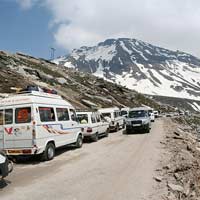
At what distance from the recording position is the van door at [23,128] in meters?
13.8

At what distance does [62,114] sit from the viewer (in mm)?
16766

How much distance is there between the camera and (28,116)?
13.9 m

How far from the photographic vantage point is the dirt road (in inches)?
356

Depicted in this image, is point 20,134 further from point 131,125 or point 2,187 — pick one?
point 131,125

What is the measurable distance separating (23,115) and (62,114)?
3022mm

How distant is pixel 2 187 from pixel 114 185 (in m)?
3.16

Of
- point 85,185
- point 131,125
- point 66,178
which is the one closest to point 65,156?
point 66,178

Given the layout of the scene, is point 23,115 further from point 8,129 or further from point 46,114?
point 46,114

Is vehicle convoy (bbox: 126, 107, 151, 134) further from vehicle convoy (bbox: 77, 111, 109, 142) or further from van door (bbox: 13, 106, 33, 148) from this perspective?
van door (bbox: 13, 106, 33, 148)

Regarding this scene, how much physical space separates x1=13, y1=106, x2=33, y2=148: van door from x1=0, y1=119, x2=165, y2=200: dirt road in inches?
35.2

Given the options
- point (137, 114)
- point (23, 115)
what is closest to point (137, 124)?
point (137, 114)

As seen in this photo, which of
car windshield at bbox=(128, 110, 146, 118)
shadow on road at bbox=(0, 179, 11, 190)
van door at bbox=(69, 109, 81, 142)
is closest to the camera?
shadow on road at bbox=(0, 179, 11, 190)

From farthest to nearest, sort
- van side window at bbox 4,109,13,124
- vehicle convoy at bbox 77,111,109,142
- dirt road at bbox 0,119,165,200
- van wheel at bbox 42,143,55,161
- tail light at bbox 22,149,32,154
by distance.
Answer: vehicle convoy at bbox 77,111,109,142 < van wheel at bbox 42,143,55,161 < van side window at bbox 4,109,13,124 < tail light at bbox 22,149,32,154 < dirt road at bbox 0,119,165,200


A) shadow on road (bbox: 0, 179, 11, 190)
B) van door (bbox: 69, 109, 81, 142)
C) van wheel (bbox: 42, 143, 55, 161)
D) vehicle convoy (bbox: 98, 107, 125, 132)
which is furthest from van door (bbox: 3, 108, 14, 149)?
vehicle convoy (bbox: 98, 107, 125, 132)
